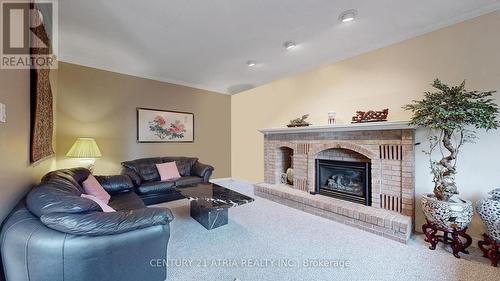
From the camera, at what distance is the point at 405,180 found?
2684 millimetres

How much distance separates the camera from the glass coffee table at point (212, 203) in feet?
8.21

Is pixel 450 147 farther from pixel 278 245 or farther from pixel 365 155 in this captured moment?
pixel 278 245

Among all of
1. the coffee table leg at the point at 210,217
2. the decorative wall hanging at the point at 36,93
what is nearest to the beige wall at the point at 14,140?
the decorative wall hanging at the point at 36,93

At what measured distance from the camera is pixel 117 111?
428 cm

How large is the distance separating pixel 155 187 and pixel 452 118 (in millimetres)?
4177

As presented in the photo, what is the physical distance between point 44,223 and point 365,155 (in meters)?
3.50

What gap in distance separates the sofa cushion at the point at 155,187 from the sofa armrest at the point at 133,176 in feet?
0.36

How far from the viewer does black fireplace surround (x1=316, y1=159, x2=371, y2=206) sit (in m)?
3.15

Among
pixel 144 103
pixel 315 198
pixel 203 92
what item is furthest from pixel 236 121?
pixel 315 198

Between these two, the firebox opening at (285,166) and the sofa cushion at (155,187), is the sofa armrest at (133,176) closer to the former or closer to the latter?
the sofa cushion at (155,187)

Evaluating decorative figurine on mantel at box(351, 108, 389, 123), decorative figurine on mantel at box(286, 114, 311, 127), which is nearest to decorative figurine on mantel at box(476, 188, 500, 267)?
decorative figurine on mantel at box(351, 108, 389, 123)

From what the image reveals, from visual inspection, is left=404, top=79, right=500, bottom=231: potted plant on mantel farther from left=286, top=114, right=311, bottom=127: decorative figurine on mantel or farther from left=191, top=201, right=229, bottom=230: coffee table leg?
left=191, top=201, right=229, bottom=230: coffee table leg

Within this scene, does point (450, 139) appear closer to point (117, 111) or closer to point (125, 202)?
point (125, 202)

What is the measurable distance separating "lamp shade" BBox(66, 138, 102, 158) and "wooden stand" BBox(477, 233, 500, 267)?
5.21 meters
